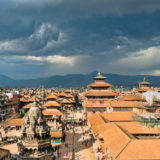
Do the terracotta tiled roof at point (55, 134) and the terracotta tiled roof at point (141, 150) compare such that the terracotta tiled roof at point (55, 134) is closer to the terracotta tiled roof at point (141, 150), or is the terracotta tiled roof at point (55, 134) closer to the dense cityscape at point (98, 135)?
the dense cityscape at point (98, 135)

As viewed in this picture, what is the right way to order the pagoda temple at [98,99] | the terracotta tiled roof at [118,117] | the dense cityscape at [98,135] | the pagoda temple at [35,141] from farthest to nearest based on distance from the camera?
the pagoda temple at [98,99] < the terracotta tiled roof at [118,117] < the pagoda temple at [35,141] < the dense cityscape at [98,135]

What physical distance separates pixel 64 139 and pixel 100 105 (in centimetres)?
1317

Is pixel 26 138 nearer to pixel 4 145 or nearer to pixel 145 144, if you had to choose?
pixel 145 144

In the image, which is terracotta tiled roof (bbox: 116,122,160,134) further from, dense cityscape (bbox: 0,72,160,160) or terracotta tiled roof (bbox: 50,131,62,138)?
terracotta tiled roof (bbox: 50,131,62,138)

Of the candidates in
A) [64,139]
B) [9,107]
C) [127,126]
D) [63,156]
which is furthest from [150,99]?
[9,107]

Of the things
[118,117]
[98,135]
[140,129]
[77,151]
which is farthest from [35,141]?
[118,117]

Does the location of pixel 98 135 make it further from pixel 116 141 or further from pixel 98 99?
pixel 98 99

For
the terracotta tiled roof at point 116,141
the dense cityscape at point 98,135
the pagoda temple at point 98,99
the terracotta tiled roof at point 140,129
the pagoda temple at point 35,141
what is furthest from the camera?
the pagoda temple at point 98,99

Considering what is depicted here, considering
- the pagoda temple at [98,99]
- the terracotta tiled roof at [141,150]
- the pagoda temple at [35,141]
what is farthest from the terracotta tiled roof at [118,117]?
the terracotta tiled roof at [141,150]

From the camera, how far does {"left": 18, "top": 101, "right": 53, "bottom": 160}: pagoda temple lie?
20.3 metres

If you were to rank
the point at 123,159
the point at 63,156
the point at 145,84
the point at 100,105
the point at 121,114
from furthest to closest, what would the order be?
1. the point at 145,84
2. the point at 100,105
3. the point at 121,114
4. the point at 63,156
5. the point at 123,159

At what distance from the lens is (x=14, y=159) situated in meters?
24.3

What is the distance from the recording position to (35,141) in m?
20.4

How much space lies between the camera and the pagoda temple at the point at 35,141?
66.7 feet
